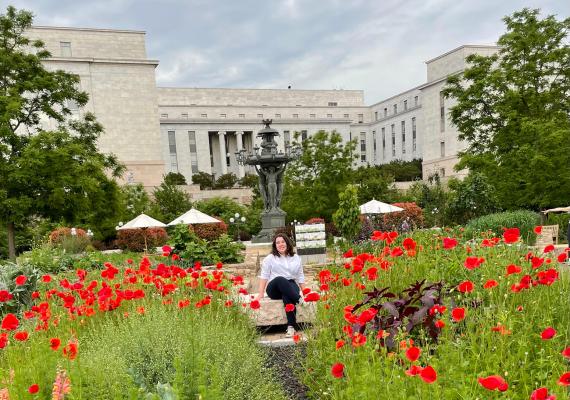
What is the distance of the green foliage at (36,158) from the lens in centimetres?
1350

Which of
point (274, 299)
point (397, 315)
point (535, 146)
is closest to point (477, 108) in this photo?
point (535, 146)

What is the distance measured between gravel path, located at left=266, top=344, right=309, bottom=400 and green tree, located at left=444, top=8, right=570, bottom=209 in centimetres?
1382

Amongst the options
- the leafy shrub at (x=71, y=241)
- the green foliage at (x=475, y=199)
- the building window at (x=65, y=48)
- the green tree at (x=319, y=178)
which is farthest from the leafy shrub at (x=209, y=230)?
the building window at (x=65, y=48)

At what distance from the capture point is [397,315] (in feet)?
11.0

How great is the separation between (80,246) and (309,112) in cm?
6180

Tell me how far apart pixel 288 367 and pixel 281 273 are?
174cm

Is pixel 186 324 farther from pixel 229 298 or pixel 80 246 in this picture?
pixel 80 246

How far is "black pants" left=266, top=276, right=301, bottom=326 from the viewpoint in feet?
17.8

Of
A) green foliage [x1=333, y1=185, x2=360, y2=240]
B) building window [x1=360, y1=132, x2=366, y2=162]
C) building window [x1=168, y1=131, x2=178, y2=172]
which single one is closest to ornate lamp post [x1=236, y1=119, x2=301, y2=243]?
green foliage [x1=333, y1=185, x2=360, y2=240]

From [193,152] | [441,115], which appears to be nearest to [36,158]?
[441,115]

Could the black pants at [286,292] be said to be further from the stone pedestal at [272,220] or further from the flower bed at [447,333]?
the stone pedestal at [272,220]

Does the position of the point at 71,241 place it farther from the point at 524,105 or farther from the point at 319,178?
the point at 524,105

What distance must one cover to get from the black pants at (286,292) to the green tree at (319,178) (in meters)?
15.7

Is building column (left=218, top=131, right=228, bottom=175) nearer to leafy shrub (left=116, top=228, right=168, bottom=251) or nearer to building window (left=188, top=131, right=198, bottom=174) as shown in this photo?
building window (left=188, top=131, right=198, bottom=174)
